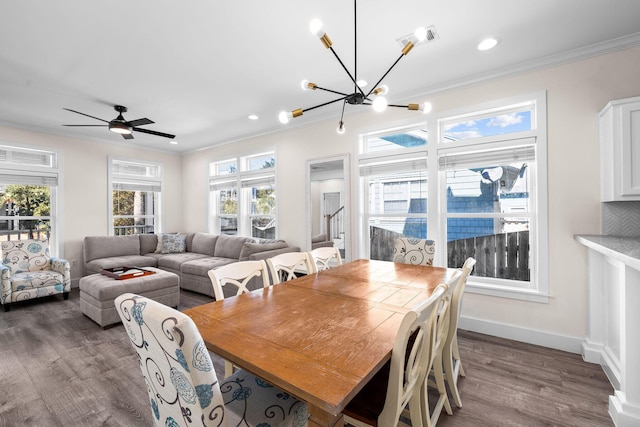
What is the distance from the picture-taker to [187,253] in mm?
5922

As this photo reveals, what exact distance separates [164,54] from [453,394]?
367 cm

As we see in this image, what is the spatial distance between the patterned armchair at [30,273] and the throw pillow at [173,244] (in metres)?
1.64

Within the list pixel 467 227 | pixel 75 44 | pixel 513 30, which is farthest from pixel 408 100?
pixel 75 44

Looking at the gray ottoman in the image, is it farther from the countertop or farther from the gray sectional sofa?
the countertop

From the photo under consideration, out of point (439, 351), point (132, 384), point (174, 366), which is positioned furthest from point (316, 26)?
point (132, 384)

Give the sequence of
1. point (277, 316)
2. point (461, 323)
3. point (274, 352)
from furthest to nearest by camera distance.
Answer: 1. point (461, 323)
2. point (277, 316)
3. point (274, 352)

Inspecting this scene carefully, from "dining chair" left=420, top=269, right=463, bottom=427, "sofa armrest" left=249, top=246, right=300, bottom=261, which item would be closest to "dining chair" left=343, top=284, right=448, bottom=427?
"dining chair" left=420, top=269, right=463, bottom=427

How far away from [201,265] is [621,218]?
507cm

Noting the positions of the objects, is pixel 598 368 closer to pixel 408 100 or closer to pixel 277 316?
pixel 277 316

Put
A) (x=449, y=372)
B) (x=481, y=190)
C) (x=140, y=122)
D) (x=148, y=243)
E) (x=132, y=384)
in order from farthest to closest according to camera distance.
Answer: (x=148, y=243) → (x=140, y=122) → (x=481, y=190) → (x=132, y=384) → (x=449, y=372)

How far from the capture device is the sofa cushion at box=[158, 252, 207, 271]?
5.05 meters

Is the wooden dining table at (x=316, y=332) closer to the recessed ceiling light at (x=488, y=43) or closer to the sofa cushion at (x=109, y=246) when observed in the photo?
the recessed ceiling light at (x=488, y=43)

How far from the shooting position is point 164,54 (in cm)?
269

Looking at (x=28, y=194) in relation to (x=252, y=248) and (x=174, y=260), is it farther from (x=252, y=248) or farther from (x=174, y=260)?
(x=252, y=248)
